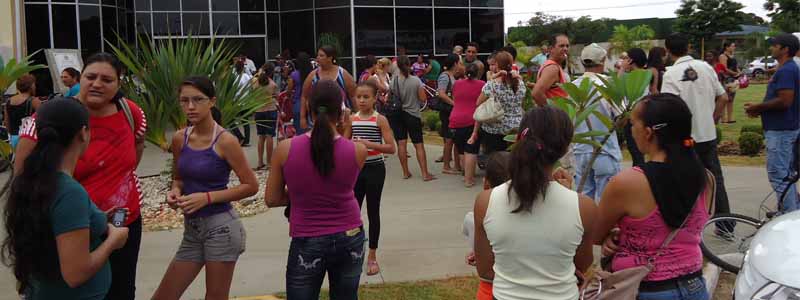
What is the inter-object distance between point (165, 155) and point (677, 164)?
12030 mm

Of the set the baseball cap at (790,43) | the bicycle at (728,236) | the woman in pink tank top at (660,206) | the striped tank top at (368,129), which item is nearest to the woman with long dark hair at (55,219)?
the woman in pink tank top at (660,206)

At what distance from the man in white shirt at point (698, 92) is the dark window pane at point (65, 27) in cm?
1847

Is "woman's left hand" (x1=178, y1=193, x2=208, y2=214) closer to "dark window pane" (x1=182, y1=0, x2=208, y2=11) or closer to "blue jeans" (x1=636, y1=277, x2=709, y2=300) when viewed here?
"blue jeans" (x1=636, y1=277, x2=709, y2=300)

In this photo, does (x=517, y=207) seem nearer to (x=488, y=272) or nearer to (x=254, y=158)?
(x=488, y=272)

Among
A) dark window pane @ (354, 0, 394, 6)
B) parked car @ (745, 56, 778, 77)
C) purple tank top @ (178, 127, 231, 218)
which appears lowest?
purple tank top @ (178, 127, 231, 218)

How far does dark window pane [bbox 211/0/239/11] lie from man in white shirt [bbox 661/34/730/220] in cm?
2239

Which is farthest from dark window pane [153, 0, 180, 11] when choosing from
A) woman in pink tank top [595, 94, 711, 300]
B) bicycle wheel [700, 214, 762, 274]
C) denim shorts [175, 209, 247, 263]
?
woman in pink tank top [595, 94, 711, 300]

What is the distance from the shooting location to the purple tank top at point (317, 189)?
153 inches

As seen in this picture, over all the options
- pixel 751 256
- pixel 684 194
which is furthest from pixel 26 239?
pixel 751 256

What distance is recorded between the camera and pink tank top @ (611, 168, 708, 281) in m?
3.25

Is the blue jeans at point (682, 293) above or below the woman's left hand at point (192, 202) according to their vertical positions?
below

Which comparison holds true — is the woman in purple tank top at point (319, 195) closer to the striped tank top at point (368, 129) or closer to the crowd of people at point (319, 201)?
the crowd of people at point (319, 201)

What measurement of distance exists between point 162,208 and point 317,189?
586cm

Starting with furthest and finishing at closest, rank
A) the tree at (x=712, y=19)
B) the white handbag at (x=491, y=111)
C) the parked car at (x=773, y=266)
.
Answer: the tree at (x=712, y=19)
the white handbag at (x=491, y=111)
the parked car at (x=773, y=266)
